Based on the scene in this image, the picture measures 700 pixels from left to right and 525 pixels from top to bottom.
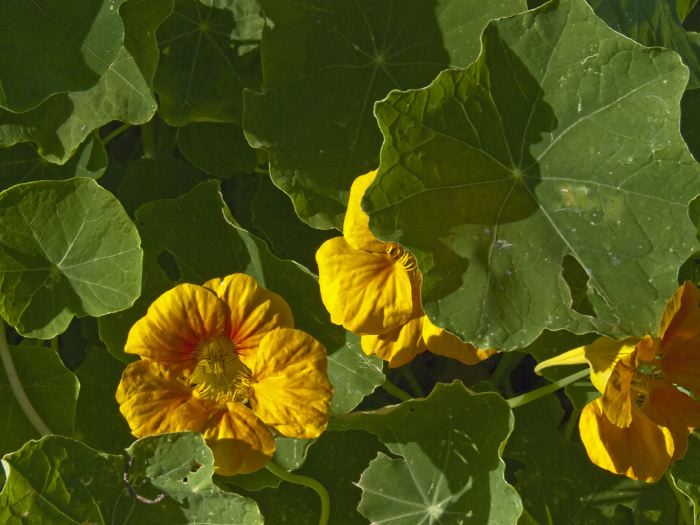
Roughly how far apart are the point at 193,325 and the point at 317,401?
185 mm

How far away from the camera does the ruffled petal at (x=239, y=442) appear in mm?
1177

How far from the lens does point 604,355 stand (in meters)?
1.15

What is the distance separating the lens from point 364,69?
4.50 ft

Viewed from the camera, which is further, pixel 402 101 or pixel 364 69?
pixel 364 69

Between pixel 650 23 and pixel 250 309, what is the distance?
695mm

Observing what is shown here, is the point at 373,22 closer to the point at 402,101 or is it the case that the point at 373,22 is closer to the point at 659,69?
the point at 402,101

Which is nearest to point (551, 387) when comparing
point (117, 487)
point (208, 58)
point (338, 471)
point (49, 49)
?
point (338, 471)

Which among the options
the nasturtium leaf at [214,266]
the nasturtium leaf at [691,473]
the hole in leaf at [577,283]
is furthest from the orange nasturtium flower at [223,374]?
the nasturtium leaf at [691,473]

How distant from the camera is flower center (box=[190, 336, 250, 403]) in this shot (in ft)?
4.10

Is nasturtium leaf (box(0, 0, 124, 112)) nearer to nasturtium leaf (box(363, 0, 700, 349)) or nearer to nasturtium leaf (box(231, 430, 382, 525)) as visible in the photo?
nasturtium leaf (box(363, 0, 700, 349))

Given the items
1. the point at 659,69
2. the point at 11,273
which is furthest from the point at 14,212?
the point at 659,69

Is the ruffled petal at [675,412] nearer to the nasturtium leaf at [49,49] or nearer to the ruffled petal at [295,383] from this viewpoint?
the ruffled petal at [295,383]

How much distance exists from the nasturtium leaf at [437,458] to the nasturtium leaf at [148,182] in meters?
0.47

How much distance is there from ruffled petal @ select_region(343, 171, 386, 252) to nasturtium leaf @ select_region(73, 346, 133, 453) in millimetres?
465
